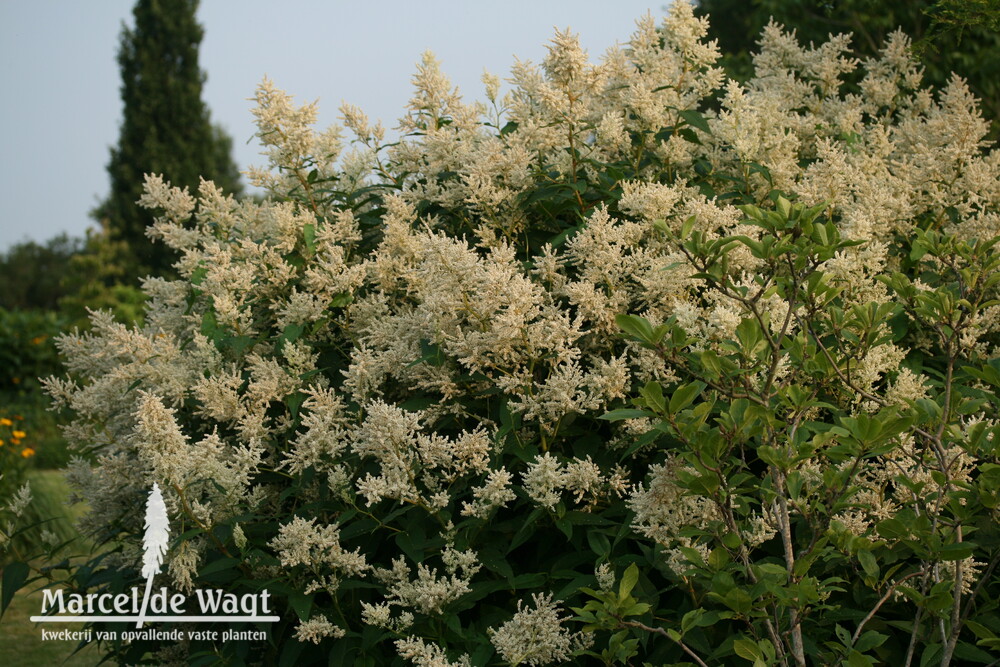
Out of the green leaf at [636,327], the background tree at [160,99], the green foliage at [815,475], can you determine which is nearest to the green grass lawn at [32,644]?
the green foliage at [815,475]

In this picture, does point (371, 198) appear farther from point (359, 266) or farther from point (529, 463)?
point (529, 463)

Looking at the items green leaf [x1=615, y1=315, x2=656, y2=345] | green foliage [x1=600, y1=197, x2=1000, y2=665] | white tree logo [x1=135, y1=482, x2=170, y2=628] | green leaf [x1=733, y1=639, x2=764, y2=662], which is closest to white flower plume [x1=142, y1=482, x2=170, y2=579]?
white tree logo [x1=135, y1=482, x2=170, y2=628]

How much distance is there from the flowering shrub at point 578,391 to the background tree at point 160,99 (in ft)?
102

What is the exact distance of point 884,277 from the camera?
9.25ft

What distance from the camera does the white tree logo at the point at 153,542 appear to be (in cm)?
317

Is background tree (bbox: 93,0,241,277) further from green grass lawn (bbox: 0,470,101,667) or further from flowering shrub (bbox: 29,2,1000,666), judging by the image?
flowering shrub (bbox: 29,2,1000,666)

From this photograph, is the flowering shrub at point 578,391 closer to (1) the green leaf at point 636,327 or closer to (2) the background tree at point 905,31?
(1) the green leaf at point 636,327

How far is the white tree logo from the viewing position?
3.17m

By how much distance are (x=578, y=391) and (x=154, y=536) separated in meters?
1.61

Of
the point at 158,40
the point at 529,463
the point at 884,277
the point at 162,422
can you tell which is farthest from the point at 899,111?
the point at 158,40

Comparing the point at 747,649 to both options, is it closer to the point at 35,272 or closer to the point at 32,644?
the point at 32,644

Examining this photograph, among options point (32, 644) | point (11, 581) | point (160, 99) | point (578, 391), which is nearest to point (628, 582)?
point (578, 391)

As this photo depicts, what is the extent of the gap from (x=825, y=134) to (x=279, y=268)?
2.79 m

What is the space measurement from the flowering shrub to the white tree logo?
0.23 feet
